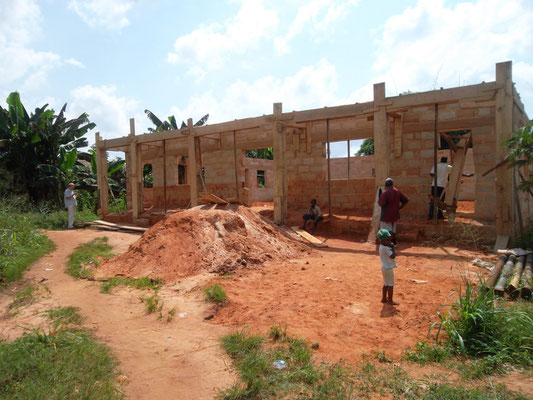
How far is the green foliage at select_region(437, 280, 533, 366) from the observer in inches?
126

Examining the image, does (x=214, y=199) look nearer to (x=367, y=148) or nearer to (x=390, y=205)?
(x=390, y=205)

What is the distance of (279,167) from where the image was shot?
34.5ft

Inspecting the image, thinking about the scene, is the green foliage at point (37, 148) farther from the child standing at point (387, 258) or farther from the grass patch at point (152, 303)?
the child standing at point (387, 258)

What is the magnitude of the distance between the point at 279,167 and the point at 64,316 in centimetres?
709

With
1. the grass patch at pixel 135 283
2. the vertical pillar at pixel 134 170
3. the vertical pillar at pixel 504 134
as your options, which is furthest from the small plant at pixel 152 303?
the vertical pillar at pixel 134 170

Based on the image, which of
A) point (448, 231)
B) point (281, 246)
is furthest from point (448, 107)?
point (281, 246)

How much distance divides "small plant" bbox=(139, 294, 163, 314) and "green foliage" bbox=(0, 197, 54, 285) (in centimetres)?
280

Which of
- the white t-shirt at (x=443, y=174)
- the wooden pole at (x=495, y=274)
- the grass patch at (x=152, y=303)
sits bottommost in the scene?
the grass patch at (x=152, y=303)

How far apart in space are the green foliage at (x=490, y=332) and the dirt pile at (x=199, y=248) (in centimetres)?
406

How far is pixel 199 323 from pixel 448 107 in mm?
9221

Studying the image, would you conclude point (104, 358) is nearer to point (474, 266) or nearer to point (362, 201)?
point (474, 266)

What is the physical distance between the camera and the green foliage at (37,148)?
14.6 m

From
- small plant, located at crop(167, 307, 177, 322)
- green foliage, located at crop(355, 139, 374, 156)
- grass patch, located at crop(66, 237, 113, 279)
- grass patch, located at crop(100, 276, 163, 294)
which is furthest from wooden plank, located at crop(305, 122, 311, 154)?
green foliage, located at crop(355, 139, 374, 156)

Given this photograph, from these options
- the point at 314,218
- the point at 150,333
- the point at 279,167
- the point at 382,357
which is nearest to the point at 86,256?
the point at 150,333
